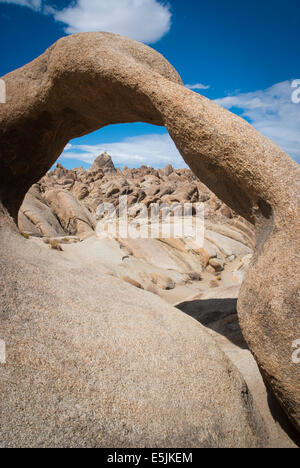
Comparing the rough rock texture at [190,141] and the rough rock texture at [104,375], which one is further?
the rough rock texture at [190,141]

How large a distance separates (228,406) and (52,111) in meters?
4.77

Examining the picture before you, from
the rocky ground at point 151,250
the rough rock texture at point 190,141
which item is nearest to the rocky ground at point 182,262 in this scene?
the rocky ground at point 151,250

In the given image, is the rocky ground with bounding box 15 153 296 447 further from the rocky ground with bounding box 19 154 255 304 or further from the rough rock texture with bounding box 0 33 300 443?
the rough rock texture with bounding box 0 33 300 443

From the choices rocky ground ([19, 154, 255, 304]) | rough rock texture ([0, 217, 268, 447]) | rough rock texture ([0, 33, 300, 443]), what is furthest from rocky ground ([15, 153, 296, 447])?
rough rock texture ([0, 33, 300, 443])

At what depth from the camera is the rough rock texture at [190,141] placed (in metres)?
2.51

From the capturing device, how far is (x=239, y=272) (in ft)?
32.7

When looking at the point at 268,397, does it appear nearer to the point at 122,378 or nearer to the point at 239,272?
the point at 122,378

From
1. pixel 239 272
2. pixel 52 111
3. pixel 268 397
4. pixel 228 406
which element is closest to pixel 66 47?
pixel 52 111

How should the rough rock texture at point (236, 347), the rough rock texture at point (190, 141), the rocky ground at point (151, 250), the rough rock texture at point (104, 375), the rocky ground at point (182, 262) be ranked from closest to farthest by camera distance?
the rough rock texture at point (104, 375) < the rough rock texture at point (190, 141) < the rough rock texture at point (236, 347) < the rocky ground at point (182, 262) < the rocky ground at point (151, 250)

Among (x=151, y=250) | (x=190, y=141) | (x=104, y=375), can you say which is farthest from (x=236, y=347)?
(x=151, y=250)

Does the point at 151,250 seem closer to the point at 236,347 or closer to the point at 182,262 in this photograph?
the point at 182,262

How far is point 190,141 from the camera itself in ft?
10.6

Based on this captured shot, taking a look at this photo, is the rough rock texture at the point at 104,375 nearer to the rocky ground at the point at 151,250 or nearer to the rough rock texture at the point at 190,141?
the rough rock texture at the point at 190,141

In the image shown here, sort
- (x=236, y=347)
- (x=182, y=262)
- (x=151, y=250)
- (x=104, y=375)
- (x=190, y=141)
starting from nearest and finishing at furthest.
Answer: (x=104, y=375) → (x=190, y=141) → (x=236, y=347) → (x=151, y=250) → (x=182, y=262)
